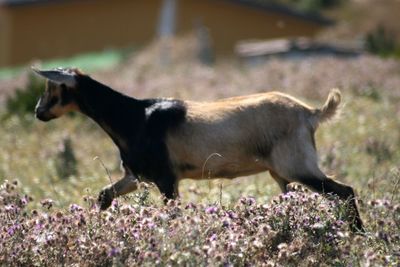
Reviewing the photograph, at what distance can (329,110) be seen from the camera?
9500 millimetres

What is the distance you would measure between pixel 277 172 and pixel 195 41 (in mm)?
20288

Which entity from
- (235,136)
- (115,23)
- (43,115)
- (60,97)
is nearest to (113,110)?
(60,97)

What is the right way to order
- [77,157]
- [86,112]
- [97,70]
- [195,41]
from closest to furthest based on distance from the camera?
1. [86,112]
2. [77,157]
3. [97,70]
4. [195,41]

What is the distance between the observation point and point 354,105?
685 inches

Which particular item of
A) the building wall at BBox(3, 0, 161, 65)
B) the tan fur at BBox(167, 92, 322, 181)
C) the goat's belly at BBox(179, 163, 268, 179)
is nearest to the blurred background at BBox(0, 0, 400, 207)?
the building wall at BBox(3, 0, 161, 65)

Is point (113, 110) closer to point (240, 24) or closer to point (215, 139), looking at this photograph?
point (215, 139)

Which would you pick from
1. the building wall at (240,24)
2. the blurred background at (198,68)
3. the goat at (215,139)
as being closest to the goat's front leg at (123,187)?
the goat at (215,139)

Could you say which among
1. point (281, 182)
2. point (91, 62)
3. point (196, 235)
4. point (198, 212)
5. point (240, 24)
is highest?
point (196, 235)

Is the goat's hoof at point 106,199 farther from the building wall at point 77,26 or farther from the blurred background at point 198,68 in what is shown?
the building wall at point 77,26

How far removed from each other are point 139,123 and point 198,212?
2.46m

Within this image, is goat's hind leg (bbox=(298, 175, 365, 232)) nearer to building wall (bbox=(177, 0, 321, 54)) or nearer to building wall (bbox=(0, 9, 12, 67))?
building wall (bbox=(177, 0, 321, 54))

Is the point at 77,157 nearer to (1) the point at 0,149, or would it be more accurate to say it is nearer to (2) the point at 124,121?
(1) the point at 0,149

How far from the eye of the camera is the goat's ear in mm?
9242

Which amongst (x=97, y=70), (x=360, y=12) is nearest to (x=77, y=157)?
(x=97, y=70)
